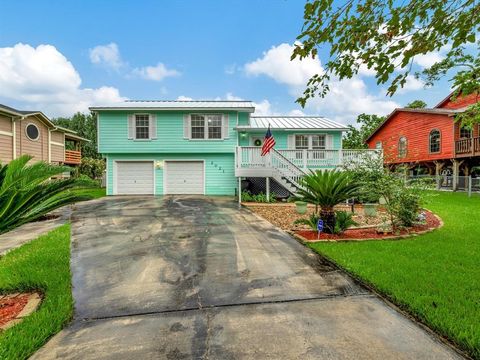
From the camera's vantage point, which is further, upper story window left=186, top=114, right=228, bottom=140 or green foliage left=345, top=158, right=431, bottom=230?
upper story window left=186, top=114, right=228, bottom=140

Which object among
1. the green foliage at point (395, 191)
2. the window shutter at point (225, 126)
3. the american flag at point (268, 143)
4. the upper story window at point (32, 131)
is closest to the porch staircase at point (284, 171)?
the american flag at point (268, 143)

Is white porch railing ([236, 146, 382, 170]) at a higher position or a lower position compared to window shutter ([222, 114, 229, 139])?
lower

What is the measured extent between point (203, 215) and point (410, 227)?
6112 millimetres

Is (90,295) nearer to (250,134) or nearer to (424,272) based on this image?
(424,272)

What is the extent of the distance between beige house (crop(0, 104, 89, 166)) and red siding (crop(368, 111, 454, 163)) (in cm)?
2499

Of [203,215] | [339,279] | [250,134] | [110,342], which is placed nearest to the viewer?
[110,342]

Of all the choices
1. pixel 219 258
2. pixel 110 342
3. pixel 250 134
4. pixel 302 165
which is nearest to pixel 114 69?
pixel 250 134

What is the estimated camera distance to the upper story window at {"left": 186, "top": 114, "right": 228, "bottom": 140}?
51.0 ft

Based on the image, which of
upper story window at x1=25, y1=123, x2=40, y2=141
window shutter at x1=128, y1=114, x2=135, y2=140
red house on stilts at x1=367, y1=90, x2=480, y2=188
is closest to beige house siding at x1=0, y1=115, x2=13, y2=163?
upper story window at x1=25, y1=123, x2=40, y2=141

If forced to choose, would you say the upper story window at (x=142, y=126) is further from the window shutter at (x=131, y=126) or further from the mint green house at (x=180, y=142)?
the window shutter at (x=131, y=126)

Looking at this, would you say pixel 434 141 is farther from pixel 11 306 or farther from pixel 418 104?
pixel 11 306

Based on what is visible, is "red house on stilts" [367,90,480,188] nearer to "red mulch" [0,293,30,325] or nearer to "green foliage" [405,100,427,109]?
"green foliage" [405,100,427,109]

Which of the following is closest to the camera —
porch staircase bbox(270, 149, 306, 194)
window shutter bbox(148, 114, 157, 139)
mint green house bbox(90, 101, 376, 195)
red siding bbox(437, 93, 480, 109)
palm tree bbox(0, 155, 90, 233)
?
palm tree bbox(0, 155, 90, 233)

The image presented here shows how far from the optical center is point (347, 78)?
10.9 feet
